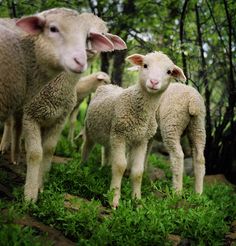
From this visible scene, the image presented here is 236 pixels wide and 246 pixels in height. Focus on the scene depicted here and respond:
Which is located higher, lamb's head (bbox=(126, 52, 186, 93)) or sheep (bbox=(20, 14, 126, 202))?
lamb's head (bbox=(126, 52, 186, 93))

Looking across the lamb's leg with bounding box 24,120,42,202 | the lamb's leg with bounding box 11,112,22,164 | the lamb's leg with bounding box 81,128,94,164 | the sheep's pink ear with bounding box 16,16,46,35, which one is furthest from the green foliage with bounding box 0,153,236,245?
the sheep's pink ear with bounding box 16,16,46,35

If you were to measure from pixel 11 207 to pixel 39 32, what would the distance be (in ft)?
5.36

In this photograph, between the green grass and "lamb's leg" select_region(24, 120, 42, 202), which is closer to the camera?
the green grass

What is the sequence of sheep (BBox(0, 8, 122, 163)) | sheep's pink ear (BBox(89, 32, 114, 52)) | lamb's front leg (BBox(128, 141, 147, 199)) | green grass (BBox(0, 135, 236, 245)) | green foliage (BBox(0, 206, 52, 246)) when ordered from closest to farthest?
green foliage (BBox(0, 206, 52, 246)), sheep (BBox(0, 8, 122, 163)), green grass (BBox(0, 135, 236, 245)), sheep's pink ear (BBox(89, 32, 114, 52)), lamb's front leg (BBox(128, 141, 147, 199))

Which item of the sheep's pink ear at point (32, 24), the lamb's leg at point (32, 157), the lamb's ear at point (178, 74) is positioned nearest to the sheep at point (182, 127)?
the lamb's ear at point (178, 74)

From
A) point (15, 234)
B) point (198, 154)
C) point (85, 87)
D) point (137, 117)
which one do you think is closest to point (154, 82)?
point (137, 117)

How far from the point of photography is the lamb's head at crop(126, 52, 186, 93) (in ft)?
17.8

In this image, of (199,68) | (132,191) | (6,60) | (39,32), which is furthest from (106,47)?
(199,68)

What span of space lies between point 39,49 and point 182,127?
2.99m

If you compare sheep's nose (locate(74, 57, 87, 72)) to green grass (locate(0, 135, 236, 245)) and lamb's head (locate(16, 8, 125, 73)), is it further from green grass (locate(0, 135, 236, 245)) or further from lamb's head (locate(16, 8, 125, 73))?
green grass (locate(0, 135, 236, 245))

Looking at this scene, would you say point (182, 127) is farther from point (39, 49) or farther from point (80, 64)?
point (80, 64)

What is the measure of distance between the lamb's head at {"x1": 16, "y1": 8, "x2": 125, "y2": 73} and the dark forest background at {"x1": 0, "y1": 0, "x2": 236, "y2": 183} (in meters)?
4.03

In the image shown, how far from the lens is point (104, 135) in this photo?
6.12 meters

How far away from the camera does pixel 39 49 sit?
4141 millimetres
